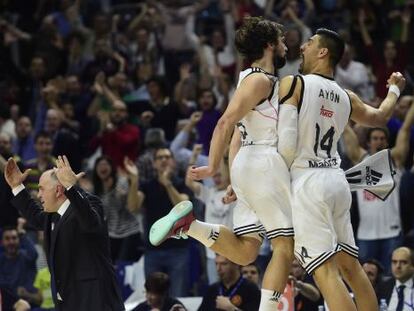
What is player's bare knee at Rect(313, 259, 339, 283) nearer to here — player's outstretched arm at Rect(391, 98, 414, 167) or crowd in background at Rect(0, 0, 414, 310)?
crowd in background at Rect(0, 0, 414, 310)

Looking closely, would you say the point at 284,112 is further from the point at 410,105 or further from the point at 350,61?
the point at 350,61

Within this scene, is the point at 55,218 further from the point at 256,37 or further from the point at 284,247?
the point at 256,37

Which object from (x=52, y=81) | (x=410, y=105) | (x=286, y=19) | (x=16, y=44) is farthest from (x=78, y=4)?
(x=410, y=105)

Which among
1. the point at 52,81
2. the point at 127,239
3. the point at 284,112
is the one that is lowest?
the point at 127,239

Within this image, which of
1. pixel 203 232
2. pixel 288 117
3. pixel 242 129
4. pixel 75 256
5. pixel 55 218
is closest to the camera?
pixel 288 117

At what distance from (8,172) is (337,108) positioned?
2954 mm

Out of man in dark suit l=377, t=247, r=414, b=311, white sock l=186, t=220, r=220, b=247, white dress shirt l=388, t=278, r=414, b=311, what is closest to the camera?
white sock l=186, t=220, r=220, b=247

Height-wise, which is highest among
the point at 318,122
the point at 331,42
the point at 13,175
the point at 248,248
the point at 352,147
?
the point at 331,42

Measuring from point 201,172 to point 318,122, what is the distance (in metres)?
0.98

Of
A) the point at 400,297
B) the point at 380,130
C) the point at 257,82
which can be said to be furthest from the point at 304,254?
the point at 380,130

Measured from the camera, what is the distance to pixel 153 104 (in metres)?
17.6

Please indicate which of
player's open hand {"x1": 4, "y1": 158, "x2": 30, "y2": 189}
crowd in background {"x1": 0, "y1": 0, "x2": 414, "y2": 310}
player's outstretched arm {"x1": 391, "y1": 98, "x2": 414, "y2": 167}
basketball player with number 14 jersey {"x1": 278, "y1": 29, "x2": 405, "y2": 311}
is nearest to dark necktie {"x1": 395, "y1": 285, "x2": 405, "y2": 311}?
crowd in background {"x1": 0, "y1": 0, "x2": 414, "y2": 310}

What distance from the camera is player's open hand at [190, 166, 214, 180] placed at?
29.7 ft

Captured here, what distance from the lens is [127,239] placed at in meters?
15.2
